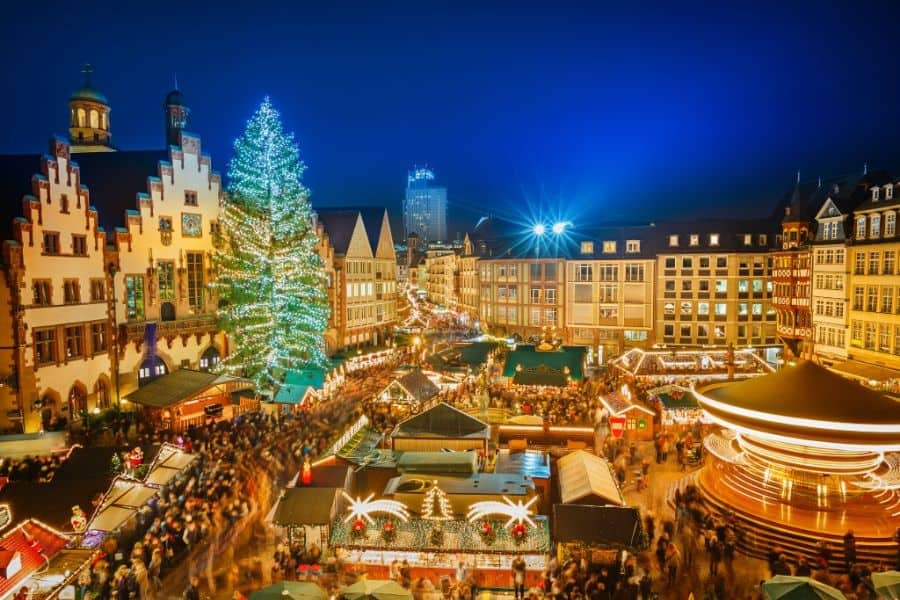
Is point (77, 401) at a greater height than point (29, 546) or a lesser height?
lesser

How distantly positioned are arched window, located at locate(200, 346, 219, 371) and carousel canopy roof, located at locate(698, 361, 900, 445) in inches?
1118

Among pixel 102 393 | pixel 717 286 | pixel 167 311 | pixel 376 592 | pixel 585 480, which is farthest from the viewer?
pixel 717 286

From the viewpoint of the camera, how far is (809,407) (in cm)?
1839

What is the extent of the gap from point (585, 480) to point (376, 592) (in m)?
8.03

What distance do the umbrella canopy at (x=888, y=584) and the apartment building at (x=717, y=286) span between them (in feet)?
131

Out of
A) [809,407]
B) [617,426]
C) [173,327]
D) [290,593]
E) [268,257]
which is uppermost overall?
[268,257]

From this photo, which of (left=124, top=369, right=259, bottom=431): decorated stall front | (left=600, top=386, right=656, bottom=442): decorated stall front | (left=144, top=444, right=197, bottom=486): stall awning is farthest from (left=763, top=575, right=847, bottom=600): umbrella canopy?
(left=124, top=369, right=259, bottom=431): decorated stall front

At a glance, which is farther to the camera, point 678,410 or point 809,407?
point 678,410

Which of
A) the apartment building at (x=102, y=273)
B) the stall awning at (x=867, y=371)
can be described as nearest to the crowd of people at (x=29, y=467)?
the apartment building at (x=102, y=273)

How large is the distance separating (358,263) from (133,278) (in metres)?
23.9

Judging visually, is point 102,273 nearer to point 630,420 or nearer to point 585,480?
point 585,480

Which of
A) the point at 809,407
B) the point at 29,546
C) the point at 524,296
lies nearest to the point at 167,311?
the point at 29,546

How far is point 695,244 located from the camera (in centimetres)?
5119

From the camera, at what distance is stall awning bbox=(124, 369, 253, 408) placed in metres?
27.0
